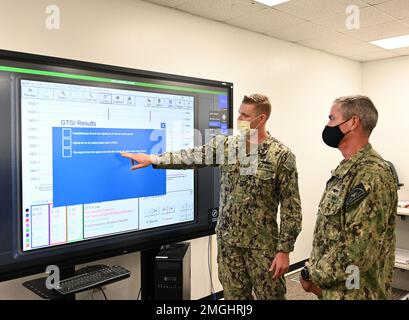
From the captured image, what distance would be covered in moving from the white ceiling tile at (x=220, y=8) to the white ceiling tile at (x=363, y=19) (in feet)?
2.36

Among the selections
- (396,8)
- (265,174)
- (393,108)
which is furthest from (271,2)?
(393,108)

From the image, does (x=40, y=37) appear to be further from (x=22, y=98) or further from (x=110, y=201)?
(x=110, y=201)

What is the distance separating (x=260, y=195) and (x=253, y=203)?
0.06 metres

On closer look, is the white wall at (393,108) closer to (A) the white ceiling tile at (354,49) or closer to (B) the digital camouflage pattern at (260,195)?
(A) the white ceiling tile at (354,49)

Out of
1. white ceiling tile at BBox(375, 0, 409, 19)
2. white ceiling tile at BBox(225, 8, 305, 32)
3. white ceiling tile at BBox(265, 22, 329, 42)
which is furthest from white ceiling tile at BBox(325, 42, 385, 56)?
white ceiling tile at BBox(225, 8, 305, 32)

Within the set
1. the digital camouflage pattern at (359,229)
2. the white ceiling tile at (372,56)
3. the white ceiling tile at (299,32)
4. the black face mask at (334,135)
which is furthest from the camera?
the white ceiling tile at (372,56)

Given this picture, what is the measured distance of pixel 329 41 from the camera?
4070 mm

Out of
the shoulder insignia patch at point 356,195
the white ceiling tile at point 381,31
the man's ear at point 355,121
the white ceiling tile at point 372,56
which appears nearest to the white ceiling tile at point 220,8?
the white ceiling tile at point 381,31

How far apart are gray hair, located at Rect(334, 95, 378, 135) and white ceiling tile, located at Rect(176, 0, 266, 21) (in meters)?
1.53

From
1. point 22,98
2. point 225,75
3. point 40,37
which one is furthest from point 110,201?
point 225,75

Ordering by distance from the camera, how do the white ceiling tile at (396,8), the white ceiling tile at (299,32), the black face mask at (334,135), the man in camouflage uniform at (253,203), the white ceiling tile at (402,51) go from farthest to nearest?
the white ceiling tile at (402,51) → the white ceiling tile at (299,32) → the white ceiling tile at (396,8) → the man in camouflage uniform at (253,203) → the black face mask at (334,135)

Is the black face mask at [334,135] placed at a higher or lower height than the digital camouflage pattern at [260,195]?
higher

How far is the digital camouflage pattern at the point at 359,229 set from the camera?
149 centimetres

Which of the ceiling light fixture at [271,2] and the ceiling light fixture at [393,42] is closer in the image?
the ceiling light fixture at [271,2]
